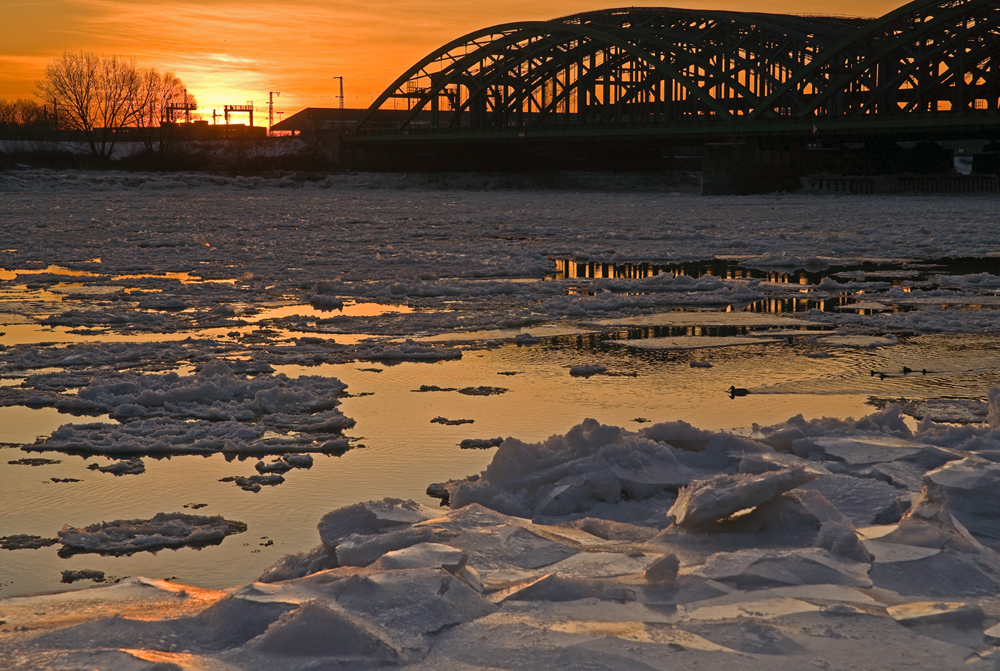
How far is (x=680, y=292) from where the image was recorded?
12.5 m

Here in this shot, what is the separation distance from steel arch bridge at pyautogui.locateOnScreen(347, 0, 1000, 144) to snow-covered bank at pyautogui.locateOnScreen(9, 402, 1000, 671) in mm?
43722

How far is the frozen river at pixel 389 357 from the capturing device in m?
4.77

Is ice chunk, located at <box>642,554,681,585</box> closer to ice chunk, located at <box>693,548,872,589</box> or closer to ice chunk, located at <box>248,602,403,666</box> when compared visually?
ice chunk, located at <box>693,548,872,589</box>

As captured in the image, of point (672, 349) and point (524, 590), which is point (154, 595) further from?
point (672, 349)

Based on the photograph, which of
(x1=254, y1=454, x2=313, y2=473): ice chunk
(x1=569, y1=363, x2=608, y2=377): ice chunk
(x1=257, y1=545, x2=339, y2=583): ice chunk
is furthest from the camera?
(x1=569, y1=363, x2=608, y2=377): ice chunk

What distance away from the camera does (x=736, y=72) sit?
2576 inches

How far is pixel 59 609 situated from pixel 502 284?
9.68 meters

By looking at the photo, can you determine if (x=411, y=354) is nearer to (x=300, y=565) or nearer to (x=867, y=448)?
(x=867, y=448)

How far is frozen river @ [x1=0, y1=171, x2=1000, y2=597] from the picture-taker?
4770 mm

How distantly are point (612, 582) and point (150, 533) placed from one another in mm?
1913

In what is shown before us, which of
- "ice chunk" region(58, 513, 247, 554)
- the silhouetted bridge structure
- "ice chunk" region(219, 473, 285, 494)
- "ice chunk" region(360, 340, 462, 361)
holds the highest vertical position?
the silhouetted bridge structure

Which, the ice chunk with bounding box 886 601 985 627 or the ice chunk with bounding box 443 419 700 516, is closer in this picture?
the ice chunk with bounding box 886 601 985 627

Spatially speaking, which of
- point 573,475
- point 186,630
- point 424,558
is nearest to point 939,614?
point 424,558

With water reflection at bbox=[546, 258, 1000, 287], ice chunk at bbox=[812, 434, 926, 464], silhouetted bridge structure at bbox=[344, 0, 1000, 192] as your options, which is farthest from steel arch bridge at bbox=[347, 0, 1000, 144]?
ice chunk at bbox=[812, 434, 926, 464]
